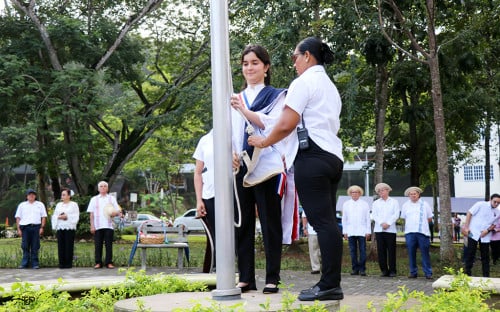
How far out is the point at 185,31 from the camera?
28.6 meters

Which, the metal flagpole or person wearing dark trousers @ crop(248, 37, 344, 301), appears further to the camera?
person wearing dark trousers @ crop(248, 37, 344, 301)

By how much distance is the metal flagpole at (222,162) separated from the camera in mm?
4902

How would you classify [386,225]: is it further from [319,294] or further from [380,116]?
[319,294]

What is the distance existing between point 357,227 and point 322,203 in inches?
415

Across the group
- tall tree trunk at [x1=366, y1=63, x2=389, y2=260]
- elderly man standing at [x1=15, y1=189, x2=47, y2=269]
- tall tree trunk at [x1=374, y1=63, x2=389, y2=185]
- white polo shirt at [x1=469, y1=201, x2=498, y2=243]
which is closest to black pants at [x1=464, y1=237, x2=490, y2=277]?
white polo shirt at [x1=469, y1=201, x2=498, y2=243]

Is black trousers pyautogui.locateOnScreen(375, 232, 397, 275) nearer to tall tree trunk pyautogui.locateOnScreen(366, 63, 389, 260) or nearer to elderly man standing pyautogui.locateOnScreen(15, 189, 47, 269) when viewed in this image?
tall tree trunk pyautogui.locateOnScreen(366, 63, 389, 260)

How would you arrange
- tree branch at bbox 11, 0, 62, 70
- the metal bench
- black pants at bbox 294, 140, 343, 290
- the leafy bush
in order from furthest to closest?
tree branch at bbox 11, 0, 62, 70 < the metal bench < black pants at bbox 294, 140, 343, 290 < the leafy bush

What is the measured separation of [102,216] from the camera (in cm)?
1619

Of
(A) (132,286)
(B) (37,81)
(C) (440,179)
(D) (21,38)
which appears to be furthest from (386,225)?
(D) (21,38)

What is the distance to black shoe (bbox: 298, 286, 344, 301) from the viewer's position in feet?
16.1

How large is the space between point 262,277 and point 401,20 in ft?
21.8

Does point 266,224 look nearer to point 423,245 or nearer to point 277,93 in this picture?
point 277,93

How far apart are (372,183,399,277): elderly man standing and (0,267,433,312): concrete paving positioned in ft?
1.23

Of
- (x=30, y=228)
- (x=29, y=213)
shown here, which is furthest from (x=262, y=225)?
(x=29, y=213)
